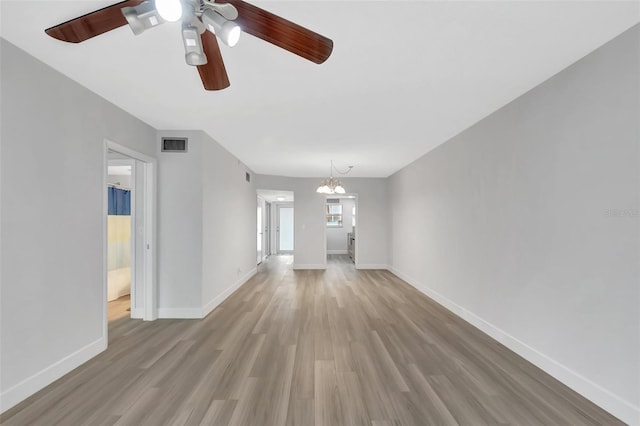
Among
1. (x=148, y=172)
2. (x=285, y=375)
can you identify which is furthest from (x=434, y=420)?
(x=148, y=172)

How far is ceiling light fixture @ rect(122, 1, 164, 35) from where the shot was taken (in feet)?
4.09

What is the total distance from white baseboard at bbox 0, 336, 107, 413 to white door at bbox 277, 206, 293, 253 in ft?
30.4

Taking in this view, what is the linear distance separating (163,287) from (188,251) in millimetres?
588

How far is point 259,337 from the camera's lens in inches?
125

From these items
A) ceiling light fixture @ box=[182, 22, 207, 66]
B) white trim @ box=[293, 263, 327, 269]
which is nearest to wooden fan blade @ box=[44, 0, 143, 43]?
ceiling light fixture @ box=[182, 22, 207, 66]

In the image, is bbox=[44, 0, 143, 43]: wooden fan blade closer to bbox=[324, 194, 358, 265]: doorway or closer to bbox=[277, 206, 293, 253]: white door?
bbox=[324, 194, 358, 265]: doorway

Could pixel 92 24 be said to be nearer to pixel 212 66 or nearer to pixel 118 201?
pixel 212 66

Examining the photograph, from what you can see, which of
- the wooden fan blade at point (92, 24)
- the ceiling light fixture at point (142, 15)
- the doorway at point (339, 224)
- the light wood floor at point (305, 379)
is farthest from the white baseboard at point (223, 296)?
the doorway at point (339, 224)

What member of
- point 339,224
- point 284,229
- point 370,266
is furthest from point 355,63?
point 284,229

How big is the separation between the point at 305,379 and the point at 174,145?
3.28 metres

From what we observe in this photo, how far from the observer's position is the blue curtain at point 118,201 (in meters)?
5.13

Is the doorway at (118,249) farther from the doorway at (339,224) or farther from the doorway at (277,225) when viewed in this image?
the doorway at (339,224)

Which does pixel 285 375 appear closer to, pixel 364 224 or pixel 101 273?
pixel 101 273

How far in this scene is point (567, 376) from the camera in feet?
7.34
